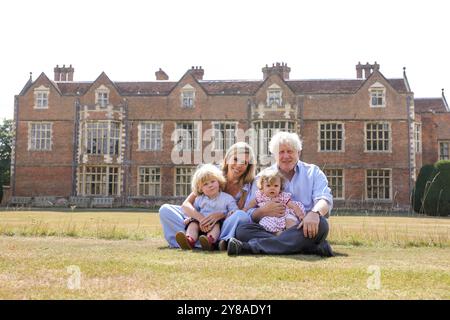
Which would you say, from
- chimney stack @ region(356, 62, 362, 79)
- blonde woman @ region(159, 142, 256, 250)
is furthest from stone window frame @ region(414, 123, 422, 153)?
blonde woman @ region(159, 142, 256, 250)

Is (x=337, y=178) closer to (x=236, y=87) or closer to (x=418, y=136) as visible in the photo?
(x=418, y=136)

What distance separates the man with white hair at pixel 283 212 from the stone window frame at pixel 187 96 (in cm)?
2140

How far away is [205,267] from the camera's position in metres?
4.35

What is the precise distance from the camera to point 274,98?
86.6ft

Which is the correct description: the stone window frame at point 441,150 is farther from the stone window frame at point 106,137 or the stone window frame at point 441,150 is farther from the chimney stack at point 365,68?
the stone window frame at point 106,137

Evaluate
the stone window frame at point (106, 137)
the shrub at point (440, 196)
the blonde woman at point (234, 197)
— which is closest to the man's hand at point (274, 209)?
the blonde woman at point (234, 197)

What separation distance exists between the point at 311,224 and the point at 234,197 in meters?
1.38

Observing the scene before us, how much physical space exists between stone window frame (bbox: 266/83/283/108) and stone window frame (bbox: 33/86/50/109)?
490 inches

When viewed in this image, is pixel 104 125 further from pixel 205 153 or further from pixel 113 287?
pixel 113 287

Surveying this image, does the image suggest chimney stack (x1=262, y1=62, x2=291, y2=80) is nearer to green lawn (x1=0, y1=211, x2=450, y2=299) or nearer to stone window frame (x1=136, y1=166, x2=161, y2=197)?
stone window frame (x1=136, y1=166, x2=161, y2=197)

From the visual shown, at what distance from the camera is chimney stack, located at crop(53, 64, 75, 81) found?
31844mm
